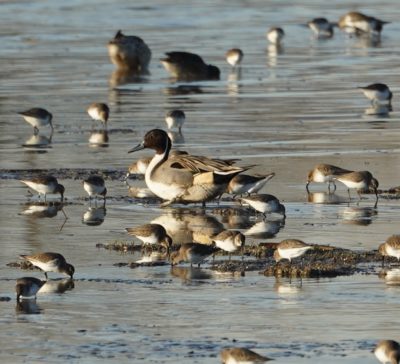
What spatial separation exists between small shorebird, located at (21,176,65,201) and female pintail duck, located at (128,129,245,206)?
50.8 inches

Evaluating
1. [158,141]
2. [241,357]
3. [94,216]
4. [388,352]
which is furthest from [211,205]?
[388,352]

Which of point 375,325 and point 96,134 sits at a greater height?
point 96,134

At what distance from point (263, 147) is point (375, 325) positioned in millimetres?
12765

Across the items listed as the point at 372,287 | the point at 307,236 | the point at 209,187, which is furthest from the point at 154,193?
the point at 372,287

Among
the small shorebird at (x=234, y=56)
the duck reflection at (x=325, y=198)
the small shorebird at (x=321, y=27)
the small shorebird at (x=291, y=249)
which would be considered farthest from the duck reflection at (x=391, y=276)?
the small shorebird at (x=321, y=27)

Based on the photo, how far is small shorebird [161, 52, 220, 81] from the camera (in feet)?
123

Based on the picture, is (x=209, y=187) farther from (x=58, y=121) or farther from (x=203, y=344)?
(x=58, y=121)

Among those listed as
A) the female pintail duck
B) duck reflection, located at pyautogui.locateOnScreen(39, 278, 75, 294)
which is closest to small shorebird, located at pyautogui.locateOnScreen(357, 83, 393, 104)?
the female pintail duck

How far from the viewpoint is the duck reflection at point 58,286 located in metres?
14.5

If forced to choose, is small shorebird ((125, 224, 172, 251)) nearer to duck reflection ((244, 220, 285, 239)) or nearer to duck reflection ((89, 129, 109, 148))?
duck reflection ((244, 220, 285, 239))

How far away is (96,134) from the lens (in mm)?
27656

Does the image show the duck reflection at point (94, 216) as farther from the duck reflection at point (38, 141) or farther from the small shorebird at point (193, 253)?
the duck reflection at point (38, 141)

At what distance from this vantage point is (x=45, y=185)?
768 inches

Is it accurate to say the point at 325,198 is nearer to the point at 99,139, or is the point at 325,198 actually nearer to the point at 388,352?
the point at 99,139
